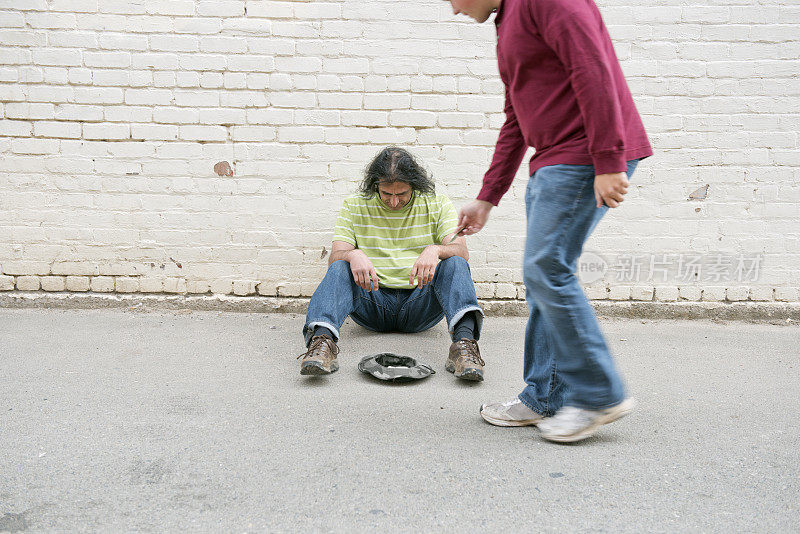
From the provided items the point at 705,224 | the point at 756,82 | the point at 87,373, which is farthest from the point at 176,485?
the point at 756,82

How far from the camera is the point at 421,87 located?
3848 mm

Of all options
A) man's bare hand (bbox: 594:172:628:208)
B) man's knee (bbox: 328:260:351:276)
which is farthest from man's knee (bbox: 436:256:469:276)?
man's bare hand (bbox: 594:172:628:208)

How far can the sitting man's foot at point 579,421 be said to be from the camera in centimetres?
204

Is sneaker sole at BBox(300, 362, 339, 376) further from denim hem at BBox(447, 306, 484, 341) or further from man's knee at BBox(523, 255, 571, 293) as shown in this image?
man's knee at BBox(523, 255, 571, 293)

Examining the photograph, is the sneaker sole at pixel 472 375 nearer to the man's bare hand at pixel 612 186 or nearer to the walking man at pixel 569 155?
the walking man at pixel 569 155

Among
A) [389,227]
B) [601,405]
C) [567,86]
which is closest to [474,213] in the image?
[567,86]

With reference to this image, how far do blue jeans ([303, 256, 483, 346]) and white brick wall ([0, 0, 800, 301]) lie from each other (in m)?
0.72

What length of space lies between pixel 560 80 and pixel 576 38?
172 millimetres

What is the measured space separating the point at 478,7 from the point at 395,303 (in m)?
1.77

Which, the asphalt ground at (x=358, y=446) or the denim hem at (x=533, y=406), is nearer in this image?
the asphalt ground at (x=358, y=446)

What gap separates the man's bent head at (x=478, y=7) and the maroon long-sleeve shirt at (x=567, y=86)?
36mm

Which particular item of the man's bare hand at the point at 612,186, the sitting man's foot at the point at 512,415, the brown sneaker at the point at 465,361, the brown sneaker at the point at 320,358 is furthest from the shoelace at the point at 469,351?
the man's bare hand at the point at 612,186

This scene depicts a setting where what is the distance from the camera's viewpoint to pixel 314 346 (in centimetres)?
282

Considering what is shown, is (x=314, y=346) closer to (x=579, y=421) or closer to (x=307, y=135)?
(x=579, y=421)
